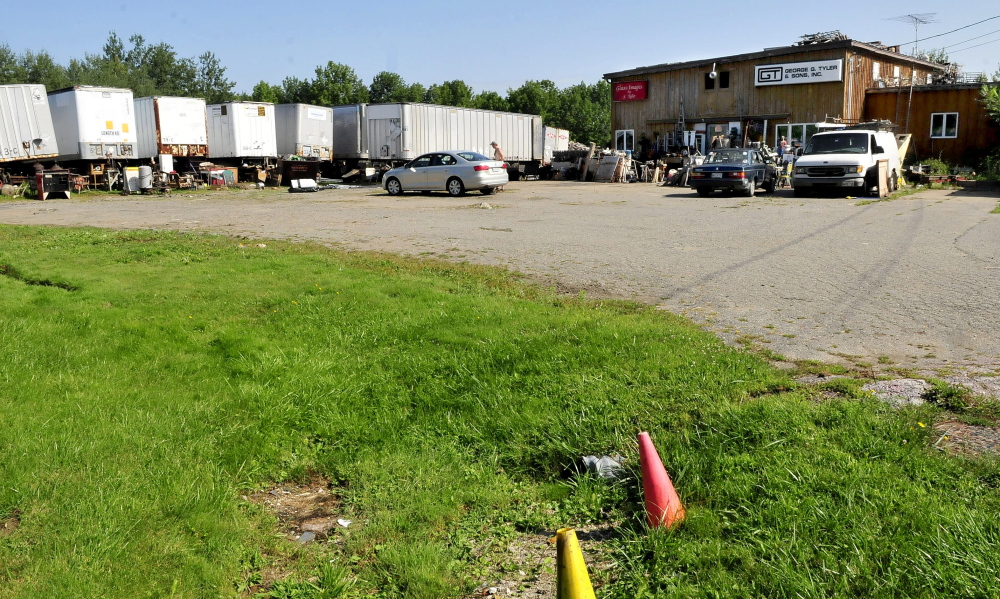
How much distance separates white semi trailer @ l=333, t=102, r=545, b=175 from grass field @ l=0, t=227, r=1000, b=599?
27046 millimetres

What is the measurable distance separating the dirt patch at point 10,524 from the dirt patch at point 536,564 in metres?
2.16

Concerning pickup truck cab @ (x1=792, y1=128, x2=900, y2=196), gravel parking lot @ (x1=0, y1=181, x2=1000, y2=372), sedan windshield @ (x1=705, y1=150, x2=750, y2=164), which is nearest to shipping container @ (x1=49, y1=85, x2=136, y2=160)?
gravel parking lot @ (x1=0, y1=181, x2=1000, y2=372)

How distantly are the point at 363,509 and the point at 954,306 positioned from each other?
6567 mm

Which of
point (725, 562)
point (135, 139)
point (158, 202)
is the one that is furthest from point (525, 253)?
point (135, 139)

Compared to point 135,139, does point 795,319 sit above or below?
below

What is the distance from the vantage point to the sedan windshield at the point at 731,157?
83.6ft

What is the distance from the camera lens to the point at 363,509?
4133 mm

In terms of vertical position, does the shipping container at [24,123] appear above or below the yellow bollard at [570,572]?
above

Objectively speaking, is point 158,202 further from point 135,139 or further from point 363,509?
point 363,509

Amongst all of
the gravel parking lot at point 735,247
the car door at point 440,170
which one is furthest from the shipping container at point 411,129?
the gravel parking lot at point 735,247

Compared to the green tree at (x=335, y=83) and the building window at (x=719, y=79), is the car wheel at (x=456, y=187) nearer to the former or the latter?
the building window at (x=719, y=79)

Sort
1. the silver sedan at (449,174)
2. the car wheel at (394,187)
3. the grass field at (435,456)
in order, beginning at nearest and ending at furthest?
the grass field at (435,456)
the silver sedan at (449,174)
the car wheel at (394,187)

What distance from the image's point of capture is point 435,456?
470cm

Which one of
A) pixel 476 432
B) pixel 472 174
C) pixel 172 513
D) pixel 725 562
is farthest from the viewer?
pixel 472 174
